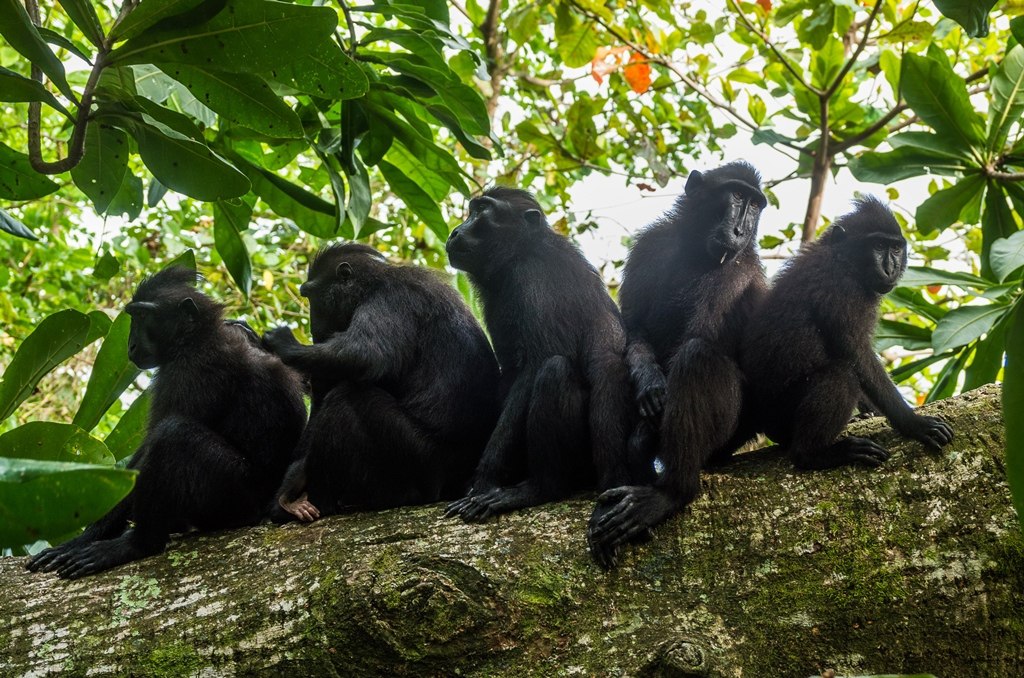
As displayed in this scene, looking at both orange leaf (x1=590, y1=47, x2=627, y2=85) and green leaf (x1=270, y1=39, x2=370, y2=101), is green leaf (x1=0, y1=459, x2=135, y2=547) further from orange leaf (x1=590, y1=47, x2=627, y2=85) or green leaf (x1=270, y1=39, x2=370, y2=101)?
orange leaf (x1=590, y1=47, x2=627, y2=85)

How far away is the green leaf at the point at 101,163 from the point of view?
423 centimetres

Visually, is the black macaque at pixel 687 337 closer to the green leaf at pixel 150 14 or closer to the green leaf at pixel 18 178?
the green leaf at pixel 150 14

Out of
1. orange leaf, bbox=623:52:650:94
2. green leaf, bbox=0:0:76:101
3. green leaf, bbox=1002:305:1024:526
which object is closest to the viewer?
green leaf, bbox=1002:305:1024:526

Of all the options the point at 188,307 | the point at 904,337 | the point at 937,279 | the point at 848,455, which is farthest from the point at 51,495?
the point at 904,337

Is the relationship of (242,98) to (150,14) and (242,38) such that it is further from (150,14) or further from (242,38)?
(150,14)

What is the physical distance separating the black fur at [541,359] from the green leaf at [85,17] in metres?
2.48

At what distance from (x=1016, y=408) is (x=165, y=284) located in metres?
4.76

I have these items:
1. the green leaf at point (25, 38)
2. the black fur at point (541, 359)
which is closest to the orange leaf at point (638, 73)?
the black fur at point (541, 359)

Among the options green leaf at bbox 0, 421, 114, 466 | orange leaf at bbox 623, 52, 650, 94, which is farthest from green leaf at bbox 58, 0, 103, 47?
orange leaf at bbox 623, 52, 650, 94

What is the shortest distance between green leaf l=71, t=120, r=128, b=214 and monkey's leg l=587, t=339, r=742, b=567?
272cm

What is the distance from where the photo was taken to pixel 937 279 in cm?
571

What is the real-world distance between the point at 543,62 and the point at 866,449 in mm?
9780

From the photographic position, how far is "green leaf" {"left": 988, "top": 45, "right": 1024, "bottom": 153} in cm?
559

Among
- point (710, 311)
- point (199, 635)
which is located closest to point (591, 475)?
point (710, 311)
